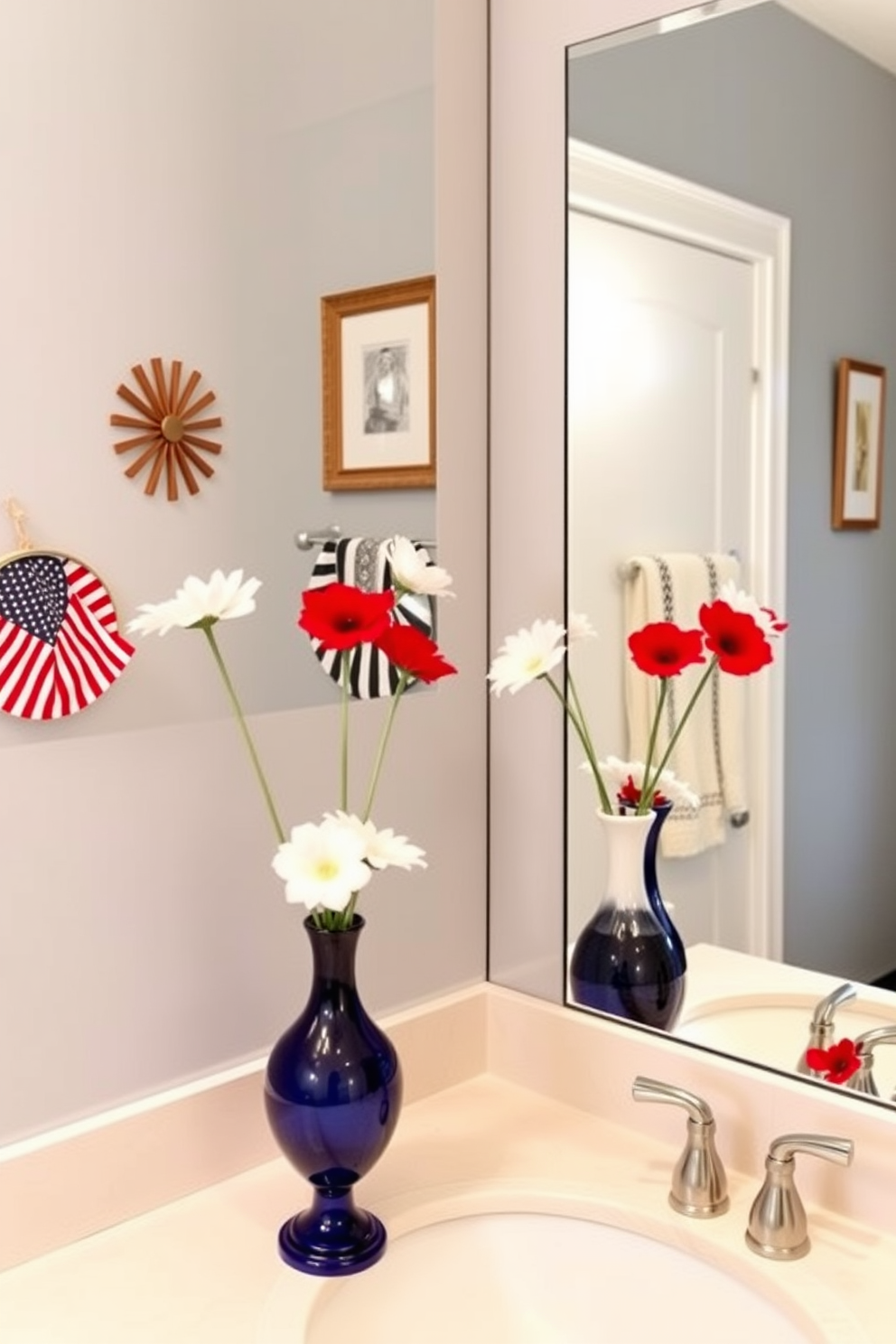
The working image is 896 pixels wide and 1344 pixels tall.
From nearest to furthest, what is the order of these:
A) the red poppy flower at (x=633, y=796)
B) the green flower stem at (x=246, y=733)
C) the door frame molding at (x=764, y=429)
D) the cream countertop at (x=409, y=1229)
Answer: the cream countertop at (x=409, y=1229), the green flower stem at (x=246, y=733), the door frame molding at (x=764, y=429), the red poppy flower at (x=633, y=796)

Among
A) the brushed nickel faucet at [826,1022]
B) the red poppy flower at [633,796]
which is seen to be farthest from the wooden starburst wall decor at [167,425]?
the brushed nickel faucet at [826,1022]

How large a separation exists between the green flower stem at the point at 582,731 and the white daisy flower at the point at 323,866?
Result: 408 mm

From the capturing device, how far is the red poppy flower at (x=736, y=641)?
49.0 inches

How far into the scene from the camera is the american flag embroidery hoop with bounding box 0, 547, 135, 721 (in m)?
1.05

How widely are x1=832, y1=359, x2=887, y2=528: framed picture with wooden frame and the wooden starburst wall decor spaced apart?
59 cm

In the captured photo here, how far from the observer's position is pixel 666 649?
1.31 metres

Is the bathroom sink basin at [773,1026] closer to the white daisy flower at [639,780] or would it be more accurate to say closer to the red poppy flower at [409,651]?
the white daisy flower at [639,780]

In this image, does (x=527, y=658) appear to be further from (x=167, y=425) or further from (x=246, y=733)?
(x=167, y=425)

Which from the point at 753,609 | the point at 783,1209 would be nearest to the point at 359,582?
the point at 753,609

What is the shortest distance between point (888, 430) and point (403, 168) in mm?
586

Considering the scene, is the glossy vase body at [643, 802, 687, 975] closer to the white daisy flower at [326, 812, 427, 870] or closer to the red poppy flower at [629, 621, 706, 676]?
the red poppy flower at [629, 621, 706, 676]

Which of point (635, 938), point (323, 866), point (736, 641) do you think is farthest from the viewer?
point (635, 938)

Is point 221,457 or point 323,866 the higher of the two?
point 221,457

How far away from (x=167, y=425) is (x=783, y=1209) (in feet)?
2.89
